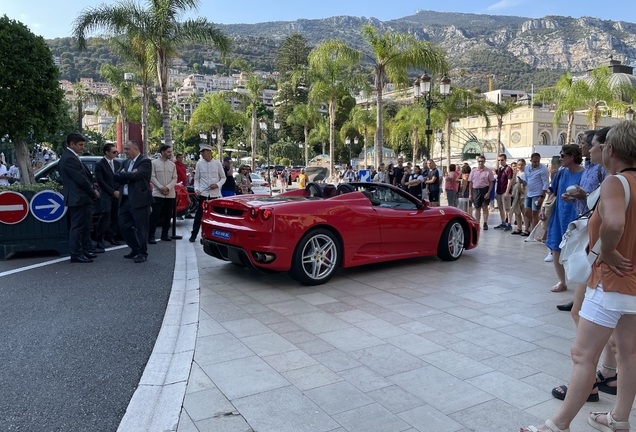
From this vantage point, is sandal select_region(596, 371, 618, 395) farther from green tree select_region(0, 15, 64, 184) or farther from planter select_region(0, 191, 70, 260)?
green tree select_region(0, 15, 64, 184)

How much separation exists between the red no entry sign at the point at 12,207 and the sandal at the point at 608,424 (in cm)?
776

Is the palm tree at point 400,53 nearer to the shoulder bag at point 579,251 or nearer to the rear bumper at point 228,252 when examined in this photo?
the rear bumper at point 228,252

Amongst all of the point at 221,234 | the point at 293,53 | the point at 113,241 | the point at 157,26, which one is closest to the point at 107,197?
the point at 113,241

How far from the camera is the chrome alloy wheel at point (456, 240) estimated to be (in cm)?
795

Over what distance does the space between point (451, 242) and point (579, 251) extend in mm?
5175

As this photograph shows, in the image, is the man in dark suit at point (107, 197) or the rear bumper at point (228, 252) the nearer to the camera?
the rear bumper at point (228, 252)

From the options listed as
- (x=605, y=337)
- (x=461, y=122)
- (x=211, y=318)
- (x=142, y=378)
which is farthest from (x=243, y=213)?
(x=461, y=122)

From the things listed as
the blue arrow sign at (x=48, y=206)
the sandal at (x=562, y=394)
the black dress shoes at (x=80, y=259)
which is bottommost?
the sandal at (x=562, y=394)

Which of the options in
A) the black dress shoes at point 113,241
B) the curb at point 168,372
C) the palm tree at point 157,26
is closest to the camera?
the curb at point 168,372

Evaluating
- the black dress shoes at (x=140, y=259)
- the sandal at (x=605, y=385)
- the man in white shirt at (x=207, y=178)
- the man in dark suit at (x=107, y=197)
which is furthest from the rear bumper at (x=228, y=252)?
the sandal at (x=605, y=385)

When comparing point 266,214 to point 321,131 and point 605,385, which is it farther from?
point 321,131

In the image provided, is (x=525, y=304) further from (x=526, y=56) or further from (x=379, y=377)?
(x=526, y=56)

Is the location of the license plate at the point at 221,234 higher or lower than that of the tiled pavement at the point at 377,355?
higher

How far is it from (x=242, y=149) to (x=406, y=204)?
79716mm
